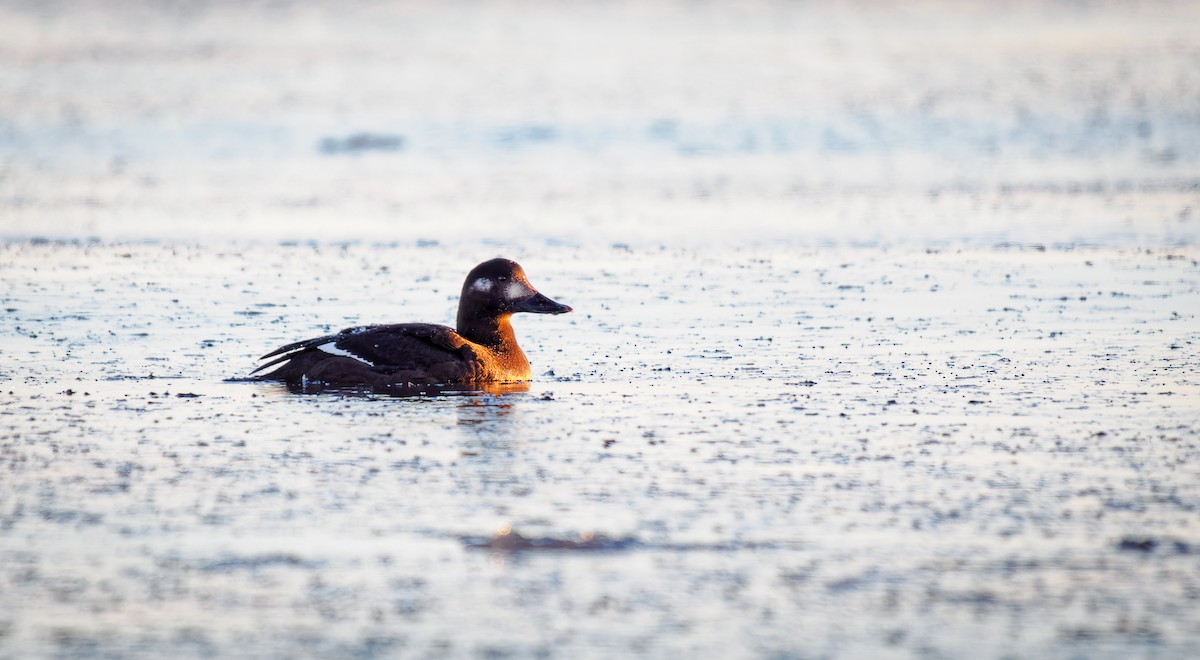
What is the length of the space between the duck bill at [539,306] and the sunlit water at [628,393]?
0.96ft

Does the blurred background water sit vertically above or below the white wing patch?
above

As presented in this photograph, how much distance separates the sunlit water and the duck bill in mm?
293

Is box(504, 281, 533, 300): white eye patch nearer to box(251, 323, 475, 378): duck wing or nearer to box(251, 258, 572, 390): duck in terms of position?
box(251, 258, 572, 390): duck

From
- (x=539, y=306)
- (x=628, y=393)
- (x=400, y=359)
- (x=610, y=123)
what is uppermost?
(x=610, y=123)

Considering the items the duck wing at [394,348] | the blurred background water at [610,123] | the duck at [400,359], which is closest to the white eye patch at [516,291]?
the duck at [400,359]

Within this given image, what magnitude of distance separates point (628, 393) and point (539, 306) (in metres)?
1.41

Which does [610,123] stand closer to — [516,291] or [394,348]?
[516,291]

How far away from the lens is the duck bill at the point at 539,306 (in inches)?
392

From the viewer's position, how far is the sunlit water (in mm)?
5328

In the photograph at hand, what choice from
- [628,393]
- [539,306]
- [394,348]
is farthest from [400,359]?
[628,393]

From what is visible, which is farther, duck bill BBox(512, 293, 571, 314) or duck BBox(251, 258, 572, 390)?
duck bill BBox(512, 293, 571, 314)

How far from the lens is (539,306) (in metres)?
10.0

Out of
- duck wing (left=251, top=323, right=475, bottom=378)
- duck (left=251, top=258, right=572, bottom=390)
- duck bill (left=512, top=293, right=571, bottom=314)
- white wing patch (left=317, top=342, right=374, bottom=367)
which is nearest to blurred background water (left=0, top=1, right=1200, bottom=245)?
duck bill (left=512, top=293, right=571, bottom=314)

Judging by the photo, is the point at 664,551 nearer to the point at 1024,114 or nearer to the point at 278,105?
the point at 1024,114
